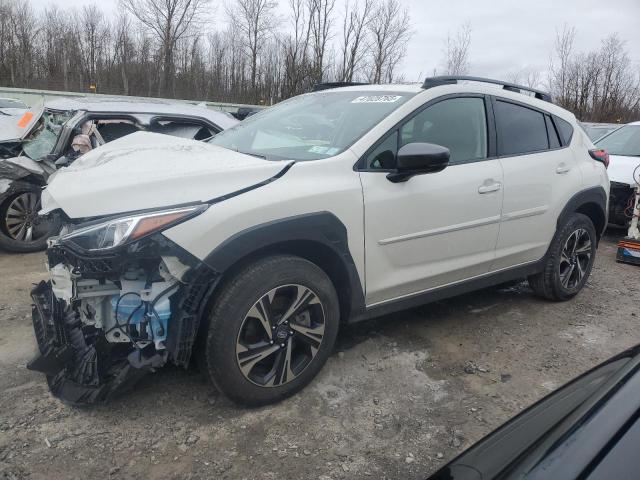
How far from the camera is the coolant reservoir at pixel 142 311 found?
2320 mm

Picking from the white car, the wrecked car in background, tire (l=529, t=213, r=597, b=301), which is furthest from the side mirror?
the white car

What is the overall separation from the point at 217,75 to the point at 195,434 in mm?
38677

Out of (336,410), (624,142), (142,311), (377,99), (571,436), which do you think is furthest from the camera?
(624,142)

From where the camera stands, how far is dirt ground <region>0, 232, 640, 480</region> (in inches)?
91.6

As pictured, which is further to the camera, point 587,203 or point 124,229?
point 587,203

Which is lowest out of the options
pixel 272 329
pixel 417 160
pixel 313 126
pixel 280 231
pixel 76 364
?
pixel 76 364

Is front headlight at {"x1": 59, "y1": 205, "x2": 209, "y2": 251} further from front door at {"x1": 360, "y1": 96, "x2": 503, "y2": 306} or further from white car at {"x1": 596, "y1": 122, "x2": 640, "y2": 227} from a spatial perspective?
white car at {"x1": 596, "y1": 122, "x2": 640, "y2": 227}

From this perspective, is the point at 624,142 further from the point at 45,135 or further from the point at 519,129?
the point at 45,135

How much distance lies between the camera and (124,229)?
222cm

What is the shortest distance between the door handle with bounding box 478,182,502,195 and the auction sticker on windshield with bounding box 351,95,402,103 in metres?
0.82

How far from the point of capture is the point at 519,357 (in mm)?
3486

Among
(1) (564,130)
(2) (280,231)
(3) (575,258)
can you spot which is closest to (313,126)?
(2) (280,231)

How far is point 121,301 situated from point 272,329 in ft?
2.45

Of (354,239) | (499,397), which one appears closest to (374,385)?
(499,397)
